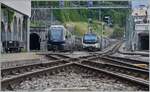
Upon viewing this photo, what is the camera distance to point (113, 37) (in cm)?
13525

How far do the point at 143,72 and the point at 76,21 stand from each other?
336 ft

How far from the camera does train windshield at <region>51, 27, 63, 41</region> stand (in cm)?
6525

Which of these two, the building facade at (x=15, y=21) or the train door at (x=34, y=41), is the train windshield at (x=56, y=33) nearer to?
the building facade at (x=15, y=21)

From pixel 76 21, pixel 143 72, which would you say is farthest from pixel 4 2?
pixel 76 21

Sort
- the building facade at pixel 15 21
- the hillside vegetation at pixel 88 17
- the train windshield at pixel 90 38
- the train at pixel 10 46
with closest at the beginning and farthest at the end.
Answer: the train at pixel 10 46 < the building facade at pixel 15 21 < the train windshield at pixel 90 38 < the hillside vegetation at pixel 88 17

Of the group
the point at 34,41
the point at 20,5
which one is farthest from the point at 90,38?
the point at 20,5

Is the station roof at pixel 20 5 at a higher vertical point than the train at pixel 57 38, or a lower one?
higher

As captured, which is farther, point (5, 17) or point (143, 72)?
point (5, 17)

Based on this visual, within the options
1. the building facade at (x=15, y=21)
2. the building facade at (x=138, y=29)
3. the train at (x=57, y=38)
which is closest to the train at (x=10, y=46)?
the building facade at (x=15, y=21)

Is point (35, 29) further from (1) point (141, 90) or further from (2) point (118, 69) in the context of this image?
(1) point (141, 90)

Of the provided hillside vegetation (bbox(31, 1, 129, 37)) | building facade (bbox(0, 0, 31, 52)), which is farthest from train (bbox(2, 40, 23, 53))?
hillside vegetation (bbox(31, 1, 129, 37))

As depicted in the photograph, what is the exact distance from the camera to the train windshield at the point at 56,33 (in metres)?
65.2

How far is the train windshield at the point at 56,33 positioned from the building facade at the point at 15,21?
145 inches

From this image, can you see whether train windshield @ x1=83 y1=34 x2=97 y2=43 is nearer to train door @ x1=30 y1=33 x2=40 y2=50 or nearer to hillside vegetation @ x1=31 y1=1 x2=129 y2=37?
train door @ x1=30 y1=33 x2=40 y2=50
